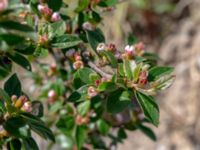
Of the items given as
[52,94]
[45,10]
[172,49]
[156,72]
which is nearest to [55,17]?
[45,10]

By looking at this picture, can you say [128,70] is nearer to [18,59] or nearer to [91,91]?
[91,91]

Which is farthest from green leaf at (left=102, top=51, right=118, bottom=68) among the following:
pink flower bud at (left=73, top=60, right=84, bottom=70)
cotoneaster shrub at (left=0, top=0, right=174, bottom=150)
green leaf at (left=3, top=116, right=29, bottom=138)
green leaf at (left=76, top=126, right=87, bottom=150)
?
green leaf at (left=76, top=126, right=87, bottom=150)

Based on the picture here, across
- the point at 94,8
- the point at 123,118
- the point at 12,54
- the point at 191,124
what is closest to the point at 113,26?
the point at 191,124

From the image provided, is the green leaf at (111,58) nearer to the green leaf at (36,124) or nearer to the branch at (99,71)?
the branch at (99,71)

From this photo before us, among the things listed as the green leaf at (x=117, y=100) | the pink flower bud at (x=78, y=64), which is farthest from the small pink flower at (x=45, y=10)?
the green leaf at (x=117, y=100)

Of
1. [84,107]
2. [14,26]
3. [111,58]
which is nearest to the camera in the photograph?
[14,26]

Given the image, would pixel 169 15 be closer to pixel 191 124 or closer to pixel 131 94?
pixel 191 124

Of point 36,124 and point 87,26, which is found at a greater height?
point 87,26
